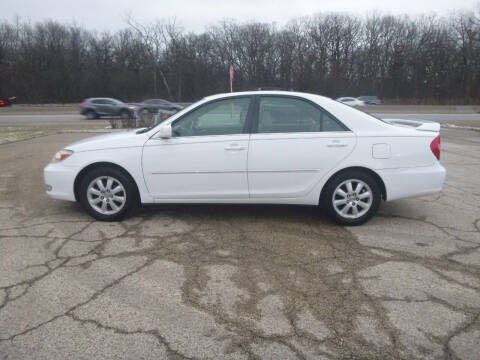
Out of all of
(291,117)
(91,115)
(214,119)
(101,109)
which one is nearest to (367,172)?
(291,117)

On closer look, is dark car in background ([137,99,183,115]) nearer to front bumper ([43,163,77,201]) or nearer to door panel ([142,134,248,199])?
front bumper ([43,163,77,201])

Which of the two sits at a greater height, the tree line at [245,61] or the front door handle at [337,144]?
the tree line at [245,61]

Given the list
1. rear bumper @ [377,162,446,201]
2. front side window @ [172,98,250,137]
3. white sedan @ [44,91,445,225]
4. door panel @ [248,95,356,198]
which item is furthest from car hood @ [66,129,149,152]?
rear bumper @ [377,162,446,201]

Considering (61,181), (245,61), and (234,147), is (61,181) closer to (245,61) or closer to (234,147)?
(234,147)

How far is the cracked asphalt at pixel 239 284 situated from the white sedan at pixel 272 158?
400 mm

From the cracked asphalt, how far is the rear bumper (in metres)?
0.42

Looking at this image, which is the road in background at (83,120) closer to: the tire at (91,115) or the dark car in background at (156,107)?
the tire at (91,115)

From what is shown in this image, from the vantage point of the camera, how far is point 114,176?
4.75m

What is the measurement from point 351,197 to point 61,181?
3.50m

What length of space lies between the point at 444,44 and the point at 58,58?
54691 millimetres

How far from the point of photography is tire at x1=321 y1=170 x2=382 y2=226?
180 inches

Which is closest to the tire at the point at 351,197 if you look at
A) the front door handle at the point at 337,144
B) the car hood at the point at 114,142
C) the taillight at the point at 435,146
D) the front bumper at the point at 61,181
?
the front door handle at the point at 337,144

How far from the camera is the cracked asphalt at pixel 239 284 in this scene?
8.38 ft

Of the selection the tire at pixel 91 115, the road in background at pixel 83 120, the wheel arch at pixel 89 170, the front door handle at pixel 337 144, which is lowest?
the wheel arch at pixel 89 170
